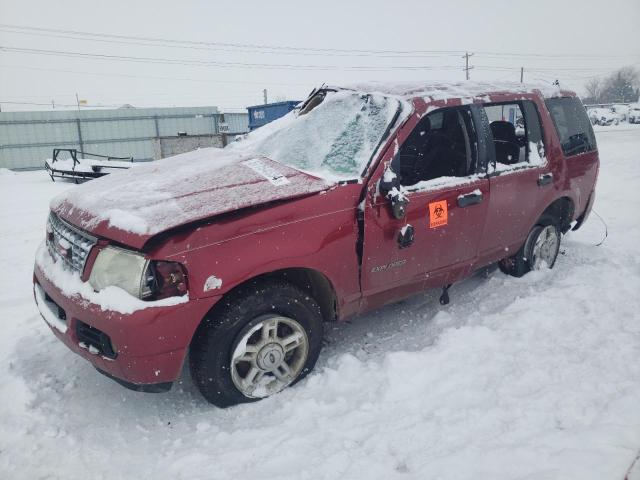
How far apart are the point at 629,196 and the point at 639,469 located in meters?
6.90

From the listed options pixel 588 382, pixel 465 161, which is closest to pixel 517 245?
pixel 465 161

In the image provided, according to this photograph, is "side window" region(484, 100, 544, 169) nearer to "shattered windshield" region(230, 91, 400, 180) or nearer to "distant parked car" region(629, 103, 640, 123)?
"shattered windshield" region(230, 91, 400, 180)

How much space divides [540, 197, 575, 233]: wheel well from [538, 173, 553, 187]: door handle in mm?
382

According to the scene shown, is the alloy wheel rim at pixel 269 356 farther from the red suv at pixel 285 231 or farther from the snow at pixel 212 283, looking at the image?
the snow at pixel 212 283

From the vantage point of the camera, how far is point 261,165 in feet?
9.97

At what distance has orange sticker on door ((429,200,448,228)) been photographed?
10.3ft

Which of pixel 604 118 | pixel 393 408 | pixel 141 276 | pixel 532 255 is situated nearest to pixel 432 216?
pixel 393 408

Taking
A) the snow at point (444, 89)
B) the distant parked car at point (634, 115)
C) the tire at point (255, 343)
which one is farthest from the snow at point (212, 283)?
the distant parked car at point (634, 115)

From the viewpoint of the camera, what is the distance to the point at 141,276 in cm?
222

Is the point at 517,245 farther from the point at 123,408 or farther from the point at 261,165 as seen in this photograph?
the point at 123,408

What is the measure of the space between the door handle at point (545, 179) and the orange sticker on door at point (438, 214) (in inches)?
50.7

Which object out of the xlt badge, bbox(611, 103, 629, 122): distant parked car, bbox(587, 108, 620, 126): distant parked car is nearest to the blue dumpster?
the xlt badge

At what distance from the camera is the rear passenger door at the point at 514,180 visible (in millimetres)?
3621

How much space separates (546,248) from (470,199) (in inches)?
64.4
